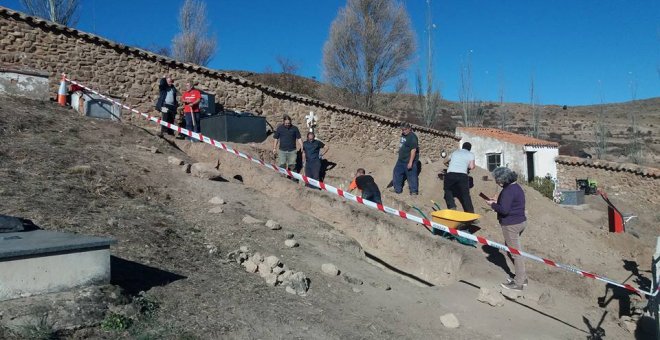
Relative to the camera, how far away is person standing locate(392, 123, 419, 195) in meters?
13.1

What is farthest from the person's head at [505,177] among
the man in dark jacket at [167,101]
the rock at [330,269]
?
the man in dark jacket at [167,101]

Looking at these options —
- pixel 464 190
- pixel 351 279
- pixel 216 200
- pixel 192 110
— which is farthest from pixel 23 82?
pixel 464 190

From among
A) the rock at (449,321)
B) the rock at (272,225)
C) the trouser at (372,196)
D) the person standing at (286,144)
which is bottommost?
the rock at (449,321)

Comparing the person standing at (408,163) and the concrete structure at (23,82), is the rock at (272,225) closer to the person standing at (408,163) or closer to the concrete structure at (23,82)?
the person standing at (408,163)

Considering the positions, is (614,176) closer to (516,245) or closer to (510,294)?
(516,245)

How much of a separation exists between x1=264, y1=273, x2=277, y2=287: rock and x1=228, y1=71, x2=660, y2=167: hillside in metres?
27.5

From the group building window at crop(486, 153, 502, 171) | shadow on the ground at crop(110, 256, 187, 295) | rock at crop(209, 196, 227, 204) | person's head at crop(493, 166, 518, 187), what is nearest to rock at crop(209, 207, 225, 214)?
rock at crop(209, 196, 227, 204)

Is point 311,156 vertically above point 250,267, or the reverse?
point 311,156

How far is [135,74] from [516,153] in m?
19.7

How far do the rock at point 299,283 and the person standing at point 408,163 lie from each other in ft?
24.4

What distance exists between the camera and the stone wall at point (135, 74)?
13.5m

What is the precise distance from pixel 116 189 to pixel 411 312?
4849 mm

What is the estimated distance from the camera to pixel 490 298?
270 inches

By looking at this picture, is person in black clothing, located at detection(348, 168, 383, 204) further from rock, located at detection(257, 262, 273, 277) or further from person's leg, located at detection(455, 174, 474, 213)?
rock, located at detection(257, 262, 273, 277)
